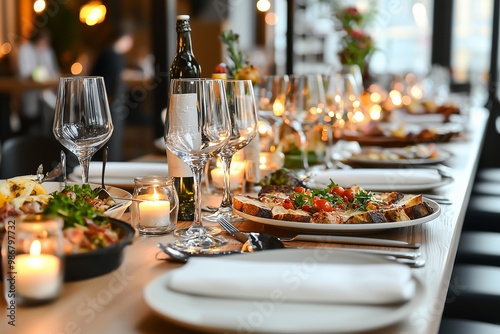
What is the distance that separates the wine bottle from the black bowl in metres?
0.39

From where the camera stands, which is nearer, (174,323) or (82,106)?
(174,323)

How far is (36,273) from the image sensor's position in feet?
2.34

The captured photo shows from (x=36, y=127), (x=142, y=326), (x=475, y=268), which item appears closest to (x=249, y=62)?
(x=475, y=268)

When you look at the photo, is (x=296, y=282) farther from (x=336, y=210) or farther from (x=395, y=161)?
(x=395, y=161)

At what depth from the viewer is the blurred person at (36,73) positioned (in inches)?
288

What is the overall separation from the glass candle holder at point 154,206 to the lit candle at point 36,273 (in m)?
0.39

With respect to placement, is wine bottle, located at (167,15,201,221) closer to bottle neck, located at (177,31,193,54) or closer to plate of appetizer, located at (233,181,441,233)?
bottle neck, located at (177,31,193,54)

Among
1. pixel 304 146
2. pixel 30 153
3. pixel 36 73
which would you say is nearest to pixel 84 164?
pixel 304 146

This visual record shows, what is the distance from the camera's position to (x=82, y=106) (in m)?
1.17

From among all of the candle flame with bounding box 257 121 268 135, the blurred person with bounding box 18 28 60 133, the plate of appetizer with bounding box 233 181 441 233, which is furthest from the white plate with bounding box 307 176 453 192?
the blurred person with bounding box 18 28 60 133

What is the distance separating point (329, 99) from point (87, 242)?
120 cm

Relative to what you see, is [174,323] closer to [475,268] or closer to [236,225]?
[236,225]

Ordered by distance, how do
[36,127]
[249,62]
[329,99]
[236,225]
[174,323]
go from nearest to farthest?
[174,323] < [236,225] < [249,62] < [329,99] < [36,127]

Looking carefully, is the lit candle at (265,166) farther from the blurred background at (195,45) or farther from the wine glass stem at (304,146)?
the blurred background at (195,45)
